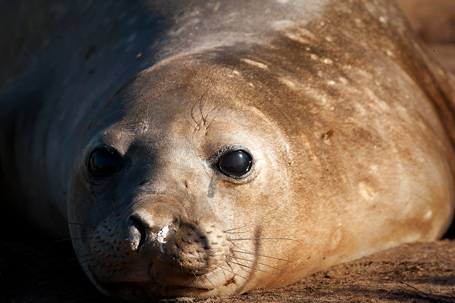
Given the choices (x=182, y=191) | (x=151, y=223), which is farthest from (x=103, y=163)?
(x=151, y=223)

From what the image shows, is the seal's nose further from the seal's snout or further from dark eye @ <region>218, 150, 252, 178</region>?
dark eye @ <region>218, 150, 252, 178</region>

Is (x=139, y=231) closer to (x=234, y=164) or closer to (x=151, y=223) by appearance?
(x=151, y=223)

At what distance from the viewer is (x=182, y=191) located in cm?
267

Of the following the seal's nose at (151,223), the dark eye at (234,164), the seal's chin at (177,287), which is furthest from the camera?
the dark eye at (234,164)

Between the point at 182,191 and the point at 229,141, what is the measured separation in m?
0.34

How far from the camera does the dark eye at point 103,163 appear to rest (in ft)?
9.55

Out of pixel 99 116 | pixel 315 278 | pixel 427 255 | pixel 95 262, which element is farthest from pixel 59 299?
pixel 427 255

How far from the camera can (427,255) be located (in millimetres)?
3453

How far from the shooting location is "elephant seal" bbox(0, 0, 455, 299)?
270 cm

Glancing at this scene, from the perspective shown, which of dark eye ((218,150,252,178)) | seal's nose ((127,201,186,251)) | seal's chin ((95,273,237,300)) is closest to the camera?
seal's nose ((127,201,186,251))

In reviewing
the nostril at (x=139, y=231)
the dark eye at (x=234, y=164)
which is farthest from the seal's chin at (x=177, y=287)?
the dark eye at (x=234, y=164)

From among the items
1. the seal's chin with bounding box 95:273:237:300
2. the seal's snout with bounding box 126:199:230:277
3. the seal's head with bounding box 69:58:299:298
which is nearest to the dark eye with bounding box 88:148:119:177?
the seal's head with bounding box 69:58:299:298

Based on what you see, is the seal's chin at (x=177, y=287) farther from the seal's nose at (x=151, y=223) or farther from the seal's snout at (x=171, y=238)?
the seal's nose at (x=151, y=223)

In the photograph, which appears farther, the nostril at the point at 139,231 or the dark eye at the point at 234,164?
the dark eye at the point at 234,164
